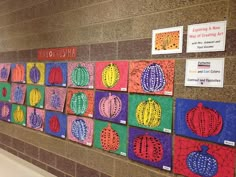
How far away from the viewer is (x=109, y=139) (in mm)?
1853

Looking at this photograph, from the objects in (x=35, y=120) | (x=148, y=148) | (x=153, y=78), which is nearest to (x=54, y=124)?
(x=35, y=120)

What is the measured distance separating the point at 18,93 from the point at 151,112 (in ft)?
5.86

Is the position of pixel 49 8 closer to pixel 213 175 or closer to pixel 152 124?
pixel 152 124

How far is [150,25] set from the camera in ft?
5.24

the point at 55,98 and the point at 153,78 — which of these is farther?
the point at 55,98

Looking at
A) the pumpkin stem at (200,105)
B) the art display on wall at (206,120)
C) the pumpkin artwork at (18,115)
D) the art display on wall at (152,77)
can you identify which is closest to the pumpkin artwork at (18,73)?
the pumpkin artwork at (18,115)

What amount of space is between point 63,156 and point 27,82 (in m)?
0.90

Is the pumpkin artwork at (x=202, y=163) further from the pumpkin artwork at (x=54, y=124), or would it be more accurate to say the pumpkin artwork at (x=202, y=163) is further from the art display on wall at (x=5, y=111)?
the art display on wall at (x=5, y=111)

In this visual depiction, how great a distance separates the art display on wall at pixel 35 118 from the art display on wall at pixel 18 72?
344mm

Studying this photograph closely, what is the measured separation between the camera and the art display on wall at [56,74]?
223cm

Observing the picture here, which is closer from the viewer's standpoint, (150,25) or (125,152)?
(150,25)

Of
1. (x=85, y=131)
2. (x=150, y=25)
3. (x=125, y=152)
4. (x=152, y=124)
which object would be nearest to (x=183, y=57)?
(x=150, y=25)

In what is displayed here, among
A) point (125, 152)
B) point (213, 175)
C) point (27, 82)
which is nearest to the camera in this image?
point (213, 175)

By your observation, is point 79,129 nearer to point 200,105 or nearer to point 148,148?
point 148,148
